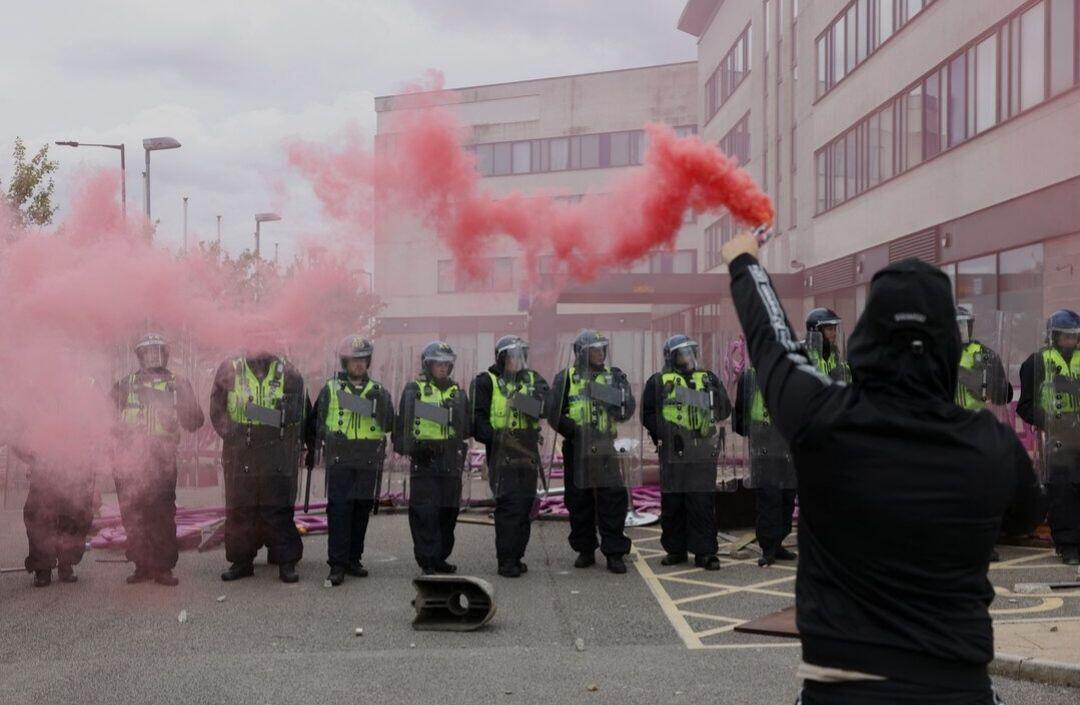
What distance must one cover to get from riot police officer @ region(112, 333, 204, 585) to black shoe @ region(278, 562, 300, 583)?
0.85 meters

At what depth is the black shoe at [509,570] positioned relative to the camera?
9820 mm

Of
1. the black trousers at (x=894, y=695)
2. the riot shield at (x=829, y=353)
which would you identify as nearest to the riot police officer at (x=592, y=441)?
the riot shield at (x=829, y=353)

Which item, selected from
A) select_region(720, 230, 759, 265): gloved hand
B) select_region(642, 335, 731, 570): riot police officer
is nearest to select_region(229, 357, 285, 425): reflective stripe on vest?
select_region(642, 335, 731, 570): riot police officer

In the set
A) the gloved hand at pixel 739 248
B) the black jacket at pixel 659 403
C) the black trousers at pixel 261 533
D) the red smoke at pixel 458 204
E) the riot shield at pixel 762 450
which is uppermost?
the red smoke at pixel 458 204

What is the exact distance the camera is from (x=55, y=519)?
9.55 meters

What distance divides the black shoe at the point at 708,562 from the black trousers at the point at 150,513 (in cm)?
441

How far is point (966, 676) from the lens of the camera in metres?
2.71

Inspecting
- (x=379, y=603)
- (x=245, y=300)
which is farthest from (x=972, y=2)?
(x=379, y=603)

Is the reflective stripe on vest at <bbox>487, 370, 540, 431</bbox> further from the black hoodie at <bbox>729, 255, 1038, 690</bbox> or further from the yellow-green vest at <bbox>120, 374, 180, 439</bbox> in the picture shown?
the black hoodie at <bbox>729, 255, 1038, 690</bbox>

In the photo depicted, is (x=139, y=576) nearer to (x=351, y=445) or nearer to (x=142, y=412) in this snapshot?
(x=142, y=412)

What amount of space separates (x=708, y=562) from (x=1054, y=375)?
332cm

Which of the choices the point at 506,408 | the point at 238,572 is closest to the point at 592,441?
the point at 506,408

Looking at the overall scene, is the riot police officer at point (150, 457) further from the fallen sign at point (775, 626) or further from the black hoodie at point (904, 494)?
the black hoodie at point (904, 494)

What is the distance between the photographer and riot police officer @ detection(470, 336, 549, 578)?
392 inches
